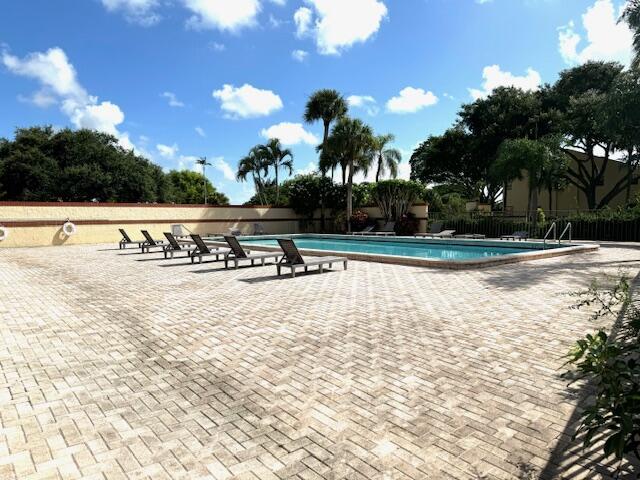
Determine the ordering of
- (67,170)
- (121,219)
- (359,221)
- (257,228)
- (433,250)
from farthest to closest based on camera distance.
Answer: (67,170) → (257,228) → (359,221) → (121,219) → (433,250)

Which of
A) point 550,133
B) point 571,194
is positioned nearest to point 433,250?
point 550,133

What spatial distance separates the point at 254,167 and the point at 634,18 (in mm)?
33394

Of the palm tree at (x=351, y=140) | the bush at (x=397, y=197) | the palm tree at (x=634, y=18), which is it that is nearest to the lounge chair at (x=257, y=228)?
the palm tree at (x=351, y=140)

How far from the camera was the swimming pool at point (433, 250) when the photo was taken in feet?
36.5

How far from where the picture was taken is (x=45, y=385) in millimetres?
3617

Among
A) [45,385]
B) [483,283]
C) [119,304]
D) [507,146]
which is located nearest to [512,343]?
[483,283]

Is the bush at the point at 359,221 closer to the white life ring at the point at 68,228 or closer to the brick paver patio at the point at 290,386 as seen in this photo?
the white life ring at the point at 68,228

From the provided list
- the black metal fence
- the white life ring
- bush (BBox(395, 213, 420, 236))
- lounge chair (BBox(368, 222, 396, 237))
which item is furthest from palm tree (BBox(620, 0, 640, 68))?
the white life ring

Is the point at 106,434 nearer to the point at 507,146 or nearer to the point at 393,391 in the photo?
the point at 393,391

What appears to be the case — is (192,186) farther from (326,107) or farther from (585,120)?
(585,120)

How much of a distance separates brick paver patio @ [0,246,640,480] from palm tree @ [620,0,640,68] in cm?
1359

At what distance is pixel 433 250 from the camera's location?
56.3 feet

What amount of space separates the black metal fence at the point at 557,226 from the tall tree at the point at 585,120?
10024mm

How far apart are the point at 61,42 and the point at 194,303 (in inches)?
1069
